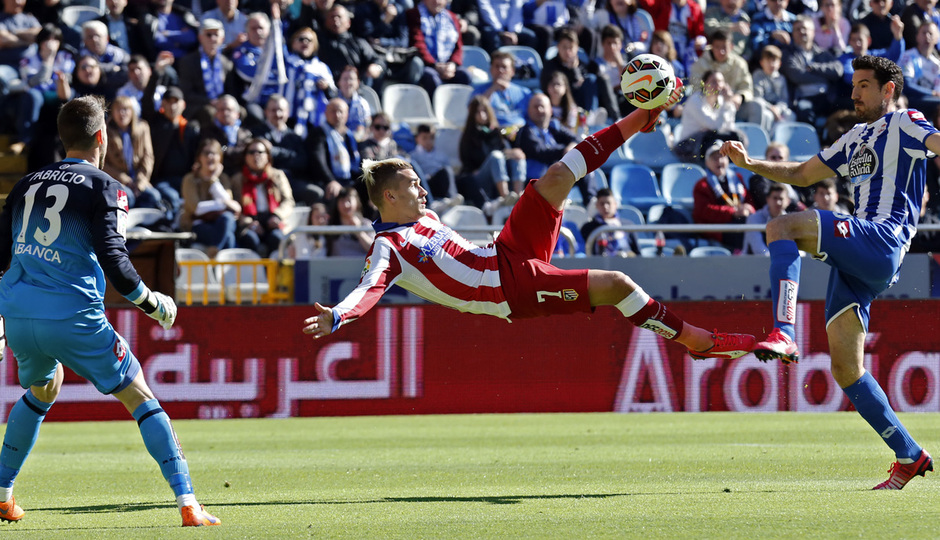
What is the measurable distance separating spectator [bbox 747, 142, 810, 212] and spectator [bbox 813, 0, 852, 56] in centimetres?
350

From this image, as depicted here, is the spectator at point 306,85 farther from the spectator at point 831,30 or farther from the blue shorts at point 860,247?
the blue shorts at point 860,247

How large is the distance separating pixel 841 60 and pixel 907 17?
1320mm

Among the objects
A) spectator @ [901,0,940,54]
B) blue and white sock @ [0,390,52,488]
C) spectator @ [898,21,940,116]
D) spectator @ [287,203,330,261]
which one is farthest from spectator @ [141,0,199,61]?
blue and white sock @ [0,390,52,488]

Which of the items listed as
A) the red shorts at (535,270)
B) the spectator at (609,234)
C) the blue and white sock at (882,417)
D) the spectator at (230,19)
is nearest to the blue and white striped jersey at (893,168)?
the blue and white sock at (882,417)

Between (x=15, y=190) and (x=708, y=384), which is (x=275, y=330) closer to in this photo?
(x=708, y=384)

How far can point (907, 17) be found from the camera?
17.8 metres

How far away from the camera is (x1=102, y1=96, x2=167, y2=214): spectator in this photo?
46.0 feet

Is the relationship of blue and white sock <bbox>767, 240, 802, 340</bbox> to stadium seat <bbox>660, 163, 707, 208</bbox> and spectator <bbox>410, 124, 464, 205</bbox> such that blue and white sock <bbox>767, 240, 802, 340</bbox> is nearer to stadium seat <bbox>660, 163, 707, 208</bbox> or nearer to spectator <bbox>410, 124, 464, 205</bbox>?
spectator <bbox>410, 124, 464, 205</bbox>

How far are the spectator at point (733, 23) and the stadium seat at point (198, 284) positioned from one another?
27.6 feet

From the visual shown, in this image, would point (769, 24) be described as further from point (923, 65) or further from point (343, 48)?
point (343, 48)

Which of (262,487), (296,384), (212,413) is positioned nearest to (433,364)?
(296,384)

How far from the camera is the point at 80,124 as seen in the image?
5660 millimetres

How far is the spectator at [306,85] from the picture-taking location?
1562 cm

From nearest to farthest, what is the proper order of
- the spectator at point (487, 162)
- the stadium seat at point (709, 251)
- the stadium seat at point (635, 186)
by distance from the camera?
the stadium seat at point (709, 251)
the spectator at point (487, 162)
the stadium seat at point (635, 186)
